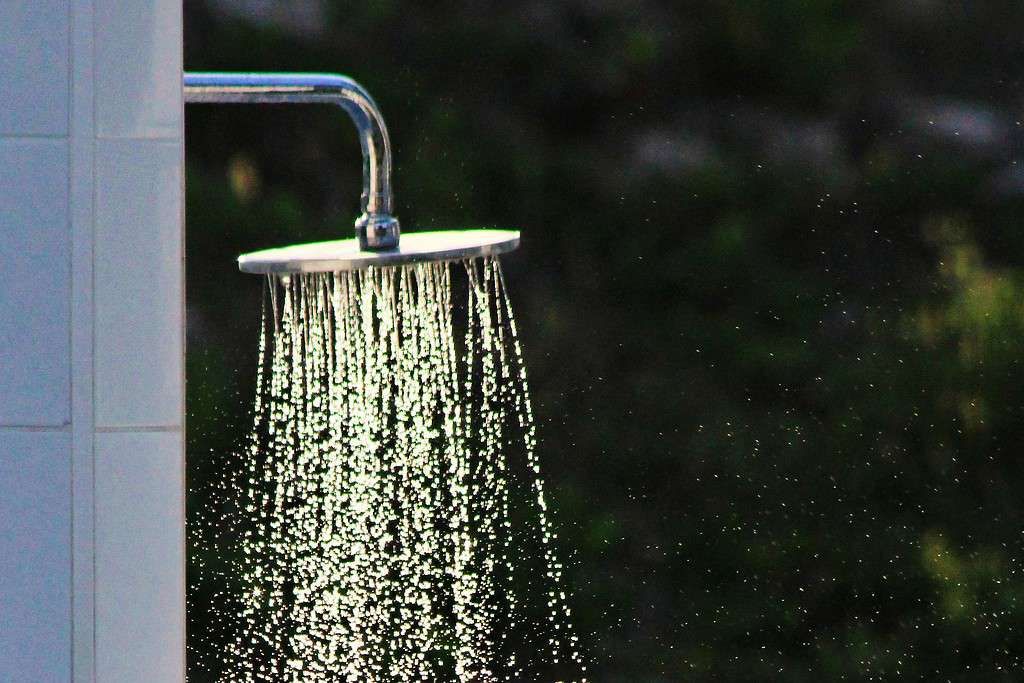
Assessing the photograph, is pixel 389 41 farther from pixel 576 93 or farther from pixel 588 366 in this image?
pixel 588 366

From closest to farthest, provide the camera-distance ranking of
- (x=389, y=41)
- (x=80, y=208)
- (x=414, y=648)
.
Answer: (x=80, y=208)
(x=414, y=648)
(x=389, y=41)

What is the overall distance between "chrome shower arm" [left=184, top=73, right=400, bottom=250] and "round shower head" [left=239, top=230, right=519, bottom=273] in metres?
0.01

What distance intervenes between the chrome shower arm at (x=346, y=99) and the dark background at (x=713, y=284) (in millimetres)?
1469

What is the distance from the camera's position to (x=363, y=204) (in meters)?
0.58

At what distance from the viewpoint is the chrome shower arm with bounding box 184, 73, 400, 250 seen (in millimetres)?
486

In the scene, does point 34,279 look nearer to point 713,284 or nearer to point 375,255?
point 375,255

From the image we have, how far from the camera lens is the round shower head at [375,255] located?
523mm

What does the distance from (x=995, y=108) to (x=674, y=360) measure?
78 centimetres

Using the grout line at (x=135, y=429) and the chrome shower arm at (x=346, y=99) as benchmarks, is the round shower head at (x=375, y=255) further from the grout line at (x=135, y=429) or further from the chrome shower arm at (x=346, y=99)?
the grout line at (x=135, y=429)

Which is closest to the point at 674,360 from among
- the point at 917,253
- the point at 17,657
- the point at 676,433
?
the point at 676,433

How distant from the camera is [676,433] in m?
2.12

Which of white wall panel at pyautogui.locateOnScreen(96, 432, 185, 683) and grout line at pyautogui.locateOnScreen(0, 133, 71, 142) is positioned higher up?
grout line at pyautogui.locateOnScreen(0, 133, 71, 142)

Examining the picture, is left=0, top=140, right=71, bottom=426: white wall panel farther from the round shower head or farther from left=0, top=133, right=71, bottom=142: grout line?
the round shower head

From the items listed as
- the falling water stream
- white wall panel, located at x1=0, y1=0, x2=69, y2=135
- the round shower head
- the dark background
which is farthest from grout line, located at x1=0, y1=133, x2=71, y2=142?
Answer: the dark background
